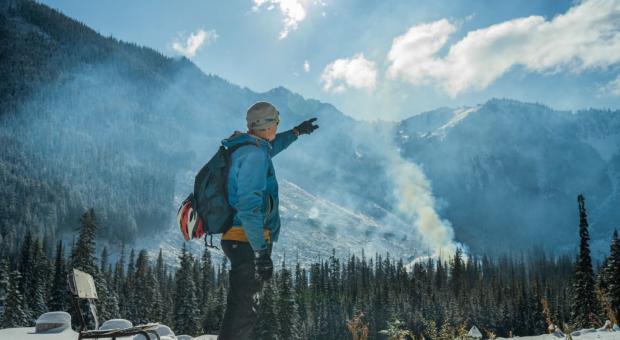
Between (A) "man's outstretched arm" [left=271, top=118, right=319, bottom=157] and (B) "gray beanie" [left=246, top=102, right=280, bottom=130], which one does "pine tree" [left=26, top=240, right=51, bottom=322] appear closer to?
(A) "man's outstretched arm" [left=271, top=118, right=319, bottom=157]

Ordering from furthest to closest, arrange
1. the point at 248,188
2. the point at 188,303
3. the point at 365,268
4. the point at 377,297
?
the point at 365,268, the point at 377,297, the point at 188,303, the point at 248,188

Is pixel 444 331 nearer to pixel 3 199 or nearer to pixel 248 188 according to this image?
pixel 248 188

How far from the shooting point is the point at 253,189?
443 cm

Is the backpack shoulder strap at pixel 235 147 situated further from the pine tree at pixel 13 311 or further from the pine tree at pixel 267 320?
the pine tree at pixel 13 311

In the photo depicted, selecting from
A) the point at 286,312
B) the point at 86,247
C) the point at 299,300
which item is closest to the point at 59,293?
the point at 86,247

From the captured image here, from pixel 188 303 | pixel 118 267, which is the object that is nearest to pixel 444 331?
pixel 188 303

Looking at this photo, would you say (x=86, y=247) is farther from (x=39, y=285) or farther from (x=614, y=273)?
(x=614, y=273)

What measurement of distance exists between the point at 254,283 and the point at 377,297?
295 ft

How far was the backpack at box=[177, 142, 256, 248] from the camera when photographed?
457 centimetres

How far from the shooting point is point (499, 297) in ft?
330

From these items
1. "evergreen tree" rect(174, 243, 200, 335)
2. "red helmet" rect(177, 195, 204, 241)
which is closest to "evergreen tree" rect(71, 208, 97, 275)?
"evergreen tree" rect(174, 243, 200, 335)

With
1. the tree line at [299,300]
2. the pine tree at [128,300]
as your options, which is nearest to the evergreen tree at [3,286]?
the tree line at [299,300]

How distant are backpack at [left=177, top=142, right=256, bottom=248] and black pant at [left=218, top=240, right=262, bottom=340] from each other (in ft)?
0.65

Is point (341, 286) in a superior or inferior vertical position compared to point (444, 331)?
superior
